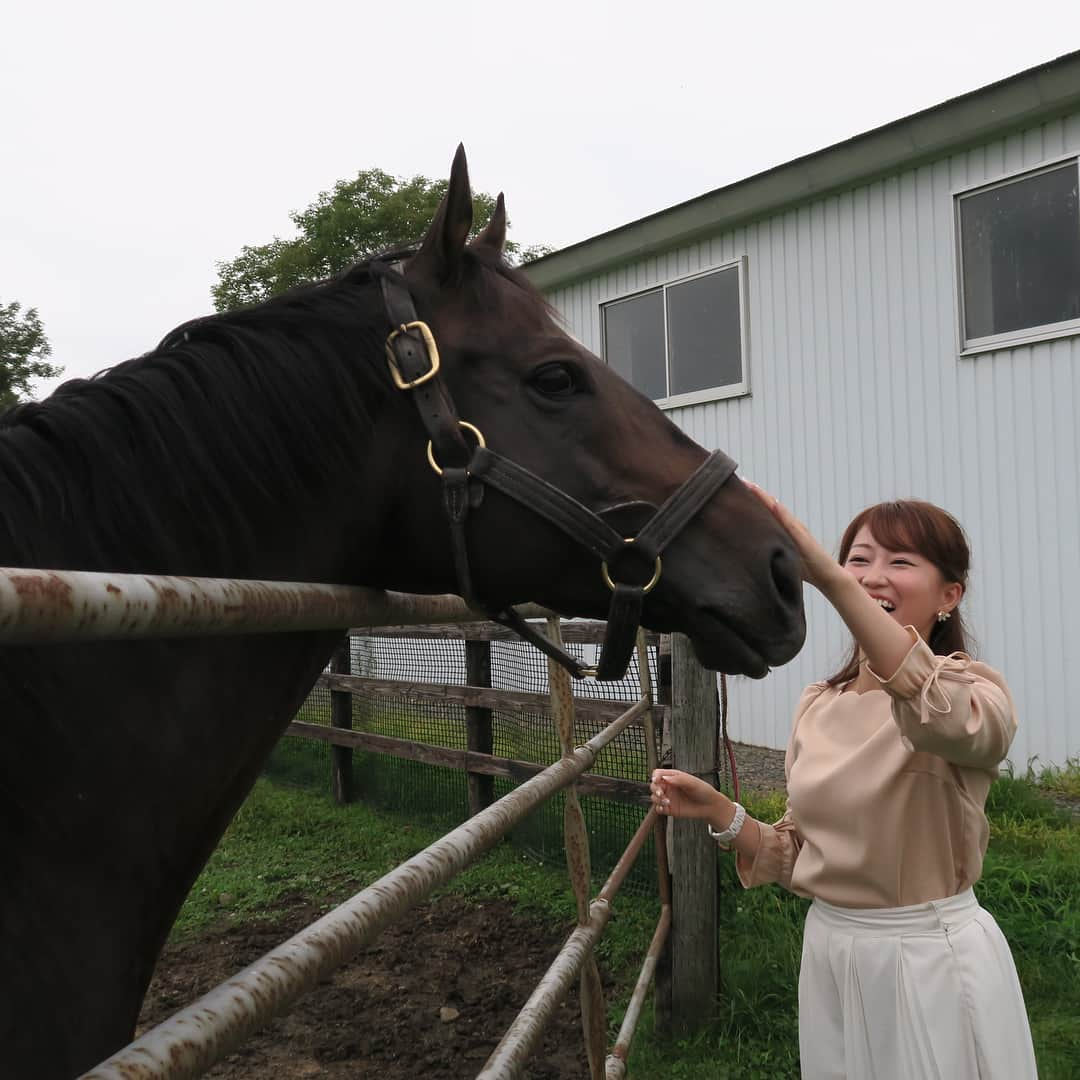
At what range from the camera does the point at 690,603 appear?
144 cm

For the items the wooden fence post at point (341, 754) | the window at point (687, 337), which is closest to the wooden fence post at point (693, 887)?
the wooden fence post at point (341, 754)

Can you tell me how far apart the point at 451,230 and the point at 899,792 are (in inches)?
50.2

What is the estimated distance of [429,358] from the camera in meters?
1.40

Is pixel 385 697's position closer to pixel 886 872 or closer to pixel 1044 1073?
pixel 1044 1073

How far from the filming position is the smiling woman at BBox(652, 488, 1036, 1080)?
4.59 feet

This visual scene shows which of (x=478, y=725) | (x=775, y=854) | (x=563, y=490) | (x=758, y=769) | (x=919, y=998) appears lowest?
(x=758, y=769)

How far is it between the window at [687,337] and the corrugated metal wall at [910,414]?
139mm

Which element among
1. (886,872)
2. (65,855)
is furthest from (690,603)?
(65,855)

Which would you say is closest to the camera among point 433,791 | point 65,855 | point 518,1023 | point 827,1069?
point 65,855

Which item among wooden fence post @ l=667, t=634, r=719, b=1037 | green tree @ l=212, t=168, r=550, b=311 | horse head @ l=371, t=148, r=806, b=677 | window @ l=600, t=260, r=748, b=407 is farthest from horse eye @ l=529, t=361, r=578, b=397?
green tree @ l=212, t=168, r=550, b=311

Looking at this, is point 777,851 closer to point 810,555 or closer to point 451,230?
point 810,555

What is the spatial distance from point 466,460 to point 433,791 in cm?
427

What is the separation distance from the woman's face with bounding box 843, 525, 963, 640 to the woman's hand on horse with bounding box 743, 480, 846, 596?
0.72ft

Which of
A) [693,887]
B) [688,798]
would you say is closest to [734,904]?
[693,887]
